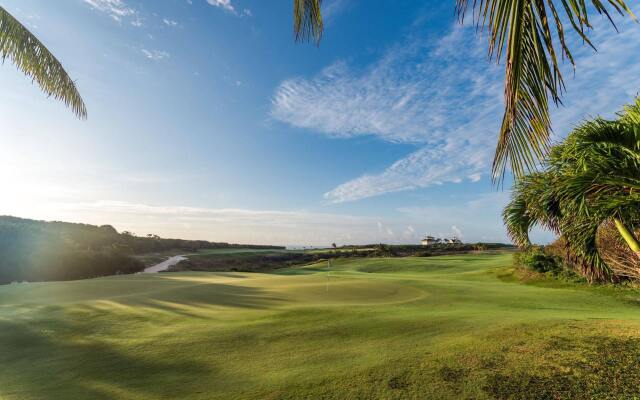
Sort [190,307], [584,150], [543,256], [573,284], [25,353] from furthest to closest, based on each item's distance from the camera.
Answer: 1. [543,256]
2. [573,284]
3. [190,307]
4. [25,353]
5. [584,150]

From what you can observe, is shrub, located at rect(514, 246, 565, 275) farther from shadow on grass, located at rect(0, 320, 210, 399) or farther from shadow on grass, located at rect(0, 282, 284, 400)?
shadow on grass, located at rect(0, 320, 210, 399)

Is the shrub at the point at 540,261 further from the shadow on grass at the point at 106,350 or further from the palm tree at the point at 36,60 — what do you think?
the palm tree at the point at 36,60

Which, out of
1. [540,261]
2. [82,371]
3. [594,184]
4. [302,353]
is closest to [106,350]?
[82,371]

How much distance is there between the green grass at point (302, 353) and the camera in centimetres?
401

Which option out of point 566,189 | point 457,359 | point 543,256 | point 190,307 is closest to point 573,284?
point 543,256

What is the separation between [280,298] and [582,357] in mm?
7387

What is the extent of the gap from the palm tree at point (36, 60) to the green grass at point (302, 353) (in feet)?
21.9

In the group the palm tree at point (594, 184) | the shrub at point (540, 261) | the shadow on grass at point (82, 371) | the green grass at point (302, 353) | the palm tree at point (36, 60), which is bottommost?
the shadow on grass at point (82, 371)

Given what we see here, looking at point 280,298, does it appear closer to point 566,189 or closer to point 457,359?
point 457,359

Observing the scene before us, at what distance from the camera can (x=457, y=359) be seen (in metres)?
4.62

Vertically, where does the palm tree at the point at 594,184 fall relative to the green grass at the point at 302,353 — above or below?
above

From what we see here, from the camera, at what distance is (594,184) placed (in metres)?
5.35

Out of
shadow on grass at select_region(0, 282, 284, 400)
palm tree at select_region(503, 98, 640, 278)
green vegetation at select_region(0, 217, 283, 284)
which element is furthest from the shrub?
green vegetation at select_region(0, 217, 283, 284)

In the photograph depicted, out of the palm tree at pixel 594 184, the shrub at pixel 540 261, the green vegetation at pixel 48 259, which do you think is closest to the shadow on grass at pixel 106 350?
the palm tree at pixel 594 184
